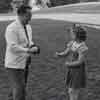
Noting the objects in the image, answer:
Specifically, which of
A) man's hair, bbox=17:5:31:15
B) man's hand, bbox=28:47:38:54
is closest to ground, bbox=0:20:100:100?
man's hand, bbox=28:47:38:54

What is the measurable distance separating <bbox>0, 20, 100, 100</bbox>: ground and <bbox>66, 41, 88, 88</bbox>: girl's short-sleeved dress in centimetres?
33

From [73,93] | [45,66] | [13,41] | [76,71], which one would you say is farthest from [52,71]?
[13,41]

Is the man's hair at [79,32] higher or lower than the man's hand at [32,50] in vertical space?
higher

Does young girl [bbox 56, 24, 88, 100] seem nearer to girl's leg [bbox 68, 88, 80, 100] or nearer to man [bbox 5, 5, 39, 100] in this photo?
girl's leg [bbox 68, 88, 80, 100]

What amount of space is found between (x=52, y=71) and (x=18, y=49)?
15.6 ft

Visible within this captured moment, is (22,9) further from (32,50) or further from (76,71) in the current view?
(76,71)

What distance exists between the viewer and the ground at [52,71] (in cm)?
849

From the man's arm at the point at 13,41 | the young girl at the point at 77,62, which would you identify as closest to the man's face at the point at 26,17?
the man's arm at the point at 13,41

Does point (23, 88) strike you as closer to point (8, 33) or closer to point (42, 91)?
point (8, 33)

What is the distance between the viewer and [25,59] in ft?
21.7

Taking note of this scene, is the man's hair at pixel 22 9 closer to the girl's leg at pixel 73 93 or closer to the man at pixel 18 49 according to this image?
the man at pixel 18 49

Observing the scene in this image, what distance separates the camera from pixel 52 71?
11.1m

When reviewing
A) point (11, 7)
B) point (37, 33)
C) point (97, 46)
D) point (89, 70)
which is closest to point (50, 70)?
point (89, 70)

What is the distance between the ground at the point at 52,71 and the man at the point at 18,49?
0.66 m
